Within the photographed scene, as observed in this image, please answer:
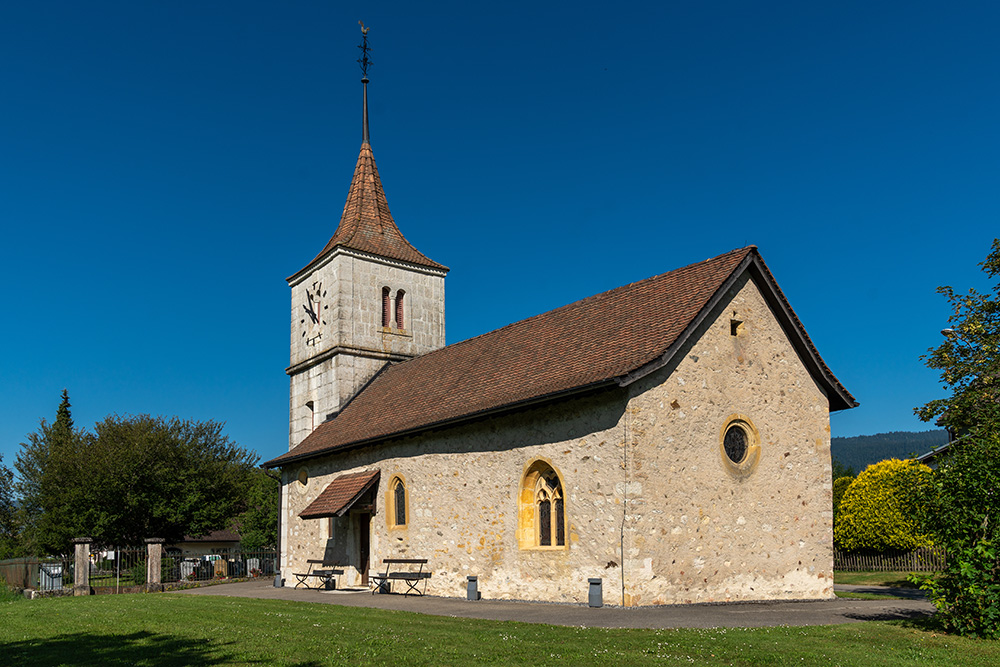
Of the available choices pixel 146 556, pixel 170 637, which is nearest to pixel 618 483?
pixel 170 637

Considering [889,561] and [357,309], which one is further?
[357,309]

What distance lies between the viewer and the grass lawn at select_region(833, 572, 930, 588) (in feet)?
79.6

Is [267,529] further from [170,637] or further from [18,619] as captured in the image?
[170,637]

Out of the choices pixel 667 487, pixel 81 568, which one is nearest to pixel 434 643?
pixel 667 487

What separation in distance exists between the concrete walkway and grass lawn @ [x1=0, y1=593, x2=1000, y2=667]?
86 centimetres

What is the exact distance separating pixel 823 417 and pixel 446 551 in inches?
377

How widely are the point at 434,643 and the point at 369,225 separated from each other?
24402 mm

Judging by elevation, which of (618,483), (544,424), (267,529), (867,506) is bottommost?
A: (267,529)

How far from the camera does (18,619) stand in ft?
50.0

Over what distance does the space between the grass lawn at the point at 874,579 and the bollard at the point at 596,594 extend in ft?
40.8

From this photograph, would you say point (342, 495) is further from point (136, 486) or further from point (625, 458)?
point (136, 486)

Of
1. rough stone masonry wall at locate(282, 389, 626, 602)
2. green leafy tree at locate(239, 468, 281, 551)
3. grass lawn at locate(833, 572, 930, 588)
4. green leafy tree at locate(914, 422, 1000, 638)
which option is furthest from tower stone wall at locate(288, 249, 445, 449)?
green leafy tree at locate(914, 422, 1000, 638)

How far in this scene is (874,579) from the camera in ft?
84.8

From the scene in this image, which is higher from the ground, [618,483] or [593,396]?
[593,396]
